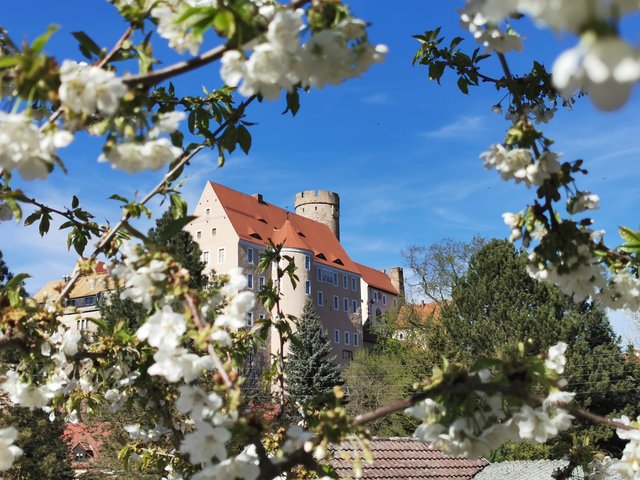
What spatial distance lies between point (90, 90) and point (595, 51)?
0.87m

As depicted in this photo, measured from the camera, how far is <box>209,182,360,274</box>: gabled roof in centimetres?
4434

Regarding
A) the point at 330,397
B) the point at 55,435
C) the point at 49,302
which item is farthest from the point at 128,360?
the point at 55,435

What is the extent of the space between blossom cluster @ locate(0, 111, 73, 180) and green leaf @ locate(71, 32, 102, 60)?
285 millimetres

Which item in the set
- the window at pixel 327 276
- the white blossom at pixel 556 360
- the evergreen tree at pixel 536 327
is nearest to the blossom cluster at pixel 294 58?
the white blossom at pixel 556 360

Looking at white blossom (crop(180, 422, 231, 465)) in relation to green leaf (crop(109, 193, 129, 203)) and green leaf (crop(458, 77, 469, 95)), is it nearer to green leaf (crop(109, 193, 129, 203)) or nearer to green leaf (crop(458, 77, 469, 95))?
green leaf (crop(109, 193, 129, 203))

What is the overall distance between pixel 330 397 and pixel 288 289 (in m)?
42.1

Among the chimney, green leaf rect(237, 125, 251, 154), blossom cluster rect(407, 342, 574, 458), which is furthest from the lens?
the chimney

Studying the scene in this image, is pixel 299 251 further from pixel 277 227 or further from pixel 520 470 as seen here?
pixel 520 470

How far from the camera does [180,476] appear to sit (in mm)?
3381

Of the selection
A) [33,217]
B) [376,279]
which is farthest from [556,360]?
[376,279]

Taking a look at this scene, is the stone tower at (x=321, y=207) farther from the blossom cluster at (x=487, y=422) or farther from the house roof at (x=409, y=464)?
the blossom cluster at (x=487, y=422)

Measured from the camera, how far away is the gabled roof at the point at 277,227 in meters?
44.3

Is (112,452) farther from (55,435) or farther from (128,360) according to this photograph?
(128,360)

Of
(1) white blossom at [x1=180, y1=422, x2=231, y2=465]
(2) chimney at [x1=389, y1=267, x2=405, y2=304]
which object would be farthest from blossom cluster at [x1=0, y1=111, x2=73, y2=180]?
(2) chimney at [x1=389, y1=267, x2=405, y2=304]
